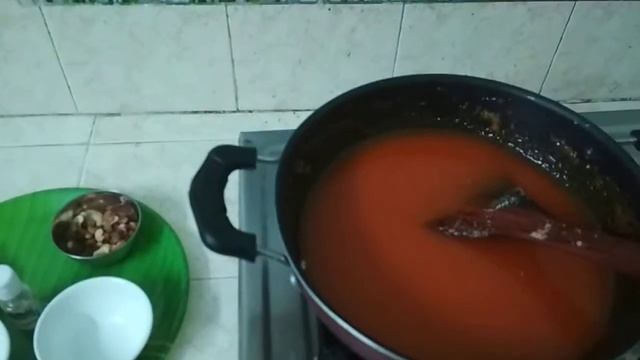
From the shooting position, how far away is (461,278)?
60 cm

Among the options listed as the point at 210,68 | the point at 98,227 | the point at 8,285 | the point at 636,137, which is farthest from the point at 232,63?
the point at 636,137

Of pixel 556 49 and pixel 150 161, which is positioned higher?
pixel 556 49

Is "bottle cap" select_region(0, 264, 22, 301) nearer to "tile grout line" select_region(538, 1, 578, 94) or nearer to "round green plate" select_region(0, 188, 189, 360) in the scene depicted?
"round green plate" select_region(0, 188, 189, 360)

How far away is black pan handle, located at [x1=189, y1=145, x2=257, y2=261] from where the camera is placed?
512 millimetres

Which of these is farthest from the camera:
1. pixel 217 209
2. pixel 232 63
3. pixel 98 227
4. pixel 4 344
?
pixel 232 63

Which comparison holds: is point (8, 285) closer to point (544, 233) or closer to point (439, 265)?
point (439, 265)

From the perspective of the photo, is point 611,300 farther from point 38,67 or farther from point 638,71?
point 38,67

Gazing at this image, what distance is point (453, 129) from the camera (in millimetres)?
720

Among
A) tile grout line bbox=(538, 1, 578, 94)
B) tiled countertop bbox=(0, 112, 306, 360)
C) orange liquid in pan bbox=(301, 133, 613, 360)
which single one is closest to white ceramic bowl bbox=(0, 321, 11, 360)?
tiled countertop bbox=(0, 112, 306, 360)

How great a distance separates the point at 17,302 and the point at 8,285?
0.04 m

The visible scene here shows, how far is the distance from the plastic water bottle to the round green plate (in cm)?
1

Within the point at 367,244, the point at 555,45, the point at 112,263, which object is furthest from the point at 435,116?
the point at 112,263

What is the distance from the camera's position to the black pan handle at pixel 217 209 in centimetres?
51

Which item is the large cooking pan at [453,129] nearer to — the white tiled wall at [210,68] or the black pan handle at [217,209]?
the black pan handle at [217,209]
